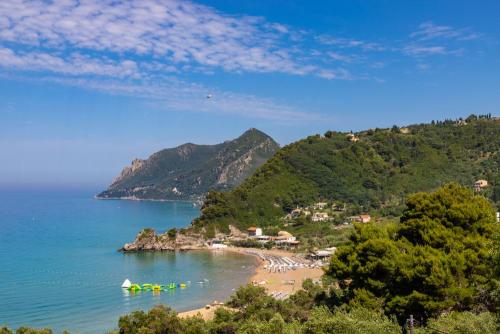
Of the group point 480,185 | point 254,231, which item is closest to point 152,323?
point 254,231

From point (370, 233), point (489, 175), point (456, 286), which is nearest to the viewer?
point (456, 286)

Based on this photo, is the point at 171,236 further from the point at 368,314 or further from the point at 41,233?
the point at 368,314

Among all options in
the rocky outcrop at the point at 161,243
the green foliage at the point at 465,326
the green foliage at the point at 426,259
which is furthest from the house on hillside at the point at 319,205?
the green foliage at the point at 465,326

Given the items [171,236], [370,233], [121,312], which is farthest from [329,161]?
[370,233]

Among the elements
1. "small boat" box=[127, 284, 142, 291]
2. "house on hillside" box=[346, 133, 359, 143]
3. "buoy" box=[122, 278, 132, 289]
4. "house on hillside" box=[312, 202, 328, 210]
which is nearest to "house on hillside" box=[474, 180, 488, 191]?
"house on hillside" box=[312, 202, 328, 210]

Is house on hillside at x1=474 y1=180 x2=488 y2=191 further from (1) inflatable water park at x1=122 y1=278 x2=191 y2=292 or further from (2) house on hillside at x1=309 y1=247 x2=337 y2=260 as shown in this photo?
(1) inflatable water park at x1=122 y1=278 x2=191 y2=292
